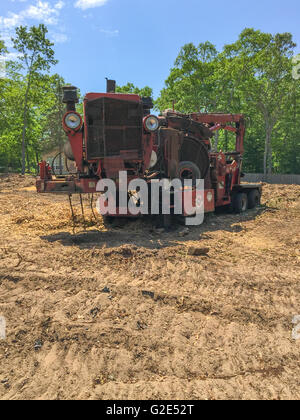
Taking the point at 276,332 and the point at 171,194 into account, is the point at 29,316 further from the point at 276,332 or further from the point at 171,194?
→ the point at 171,194

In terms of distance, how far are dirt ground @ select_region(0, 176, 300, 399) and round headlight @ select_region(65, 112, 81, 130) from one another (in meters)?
2.57

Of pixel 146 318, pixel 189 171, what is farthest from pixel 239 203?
pixel 146 318

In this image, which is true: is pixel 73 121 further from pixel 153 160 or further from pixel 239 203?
pixel 239 203

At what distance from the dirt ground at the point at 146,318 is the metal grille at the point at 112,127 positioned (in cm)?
213

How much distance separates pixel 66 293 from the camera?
433 cm

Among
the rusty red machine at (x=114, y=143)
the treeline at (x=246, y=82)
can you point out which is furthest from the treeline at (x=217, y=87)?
the rusty red machine at (x=114, y=143)

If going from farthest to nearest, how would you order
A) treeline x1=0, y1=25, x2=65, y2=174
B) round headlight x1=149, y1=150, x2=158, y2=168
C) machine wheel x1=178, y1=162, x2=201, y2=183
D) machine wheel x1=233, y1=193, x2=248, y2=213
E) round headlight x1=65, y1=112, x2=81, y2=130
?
treeline x1=0, y1=25, x2=65, y2=174
machine wheel x1=233, y1=193, x2=248, y2=213
machine wheel x1=178, y1=162, x2=201, y2=183
round headlight x1=149, y1=150, x2=158, y2=168
round headlight x1=65, y1=112, x2=81, y2=130

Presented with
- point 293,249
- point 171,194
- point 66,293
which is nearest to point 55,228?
point 171,194

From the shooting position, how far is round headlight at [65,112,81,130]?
705 cm

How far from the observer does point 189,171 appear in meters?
9.13

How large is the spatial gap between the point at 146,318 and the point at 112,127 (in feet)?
16.0

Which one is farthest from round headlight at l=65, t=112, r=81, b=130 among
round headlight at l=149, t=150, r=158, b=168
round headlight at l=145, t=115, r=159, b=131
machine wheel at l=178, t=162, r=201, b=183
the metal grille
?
machine wheel at l=178, t=162, r=201, b=183

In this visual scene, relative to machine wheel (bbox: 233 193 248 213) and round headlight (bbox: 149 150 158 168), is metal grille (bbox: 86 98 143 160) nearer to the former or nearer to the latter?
round headlight (bbox: 149 150 158 168)

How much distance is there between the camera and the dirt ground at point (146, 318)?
9.07 ft
